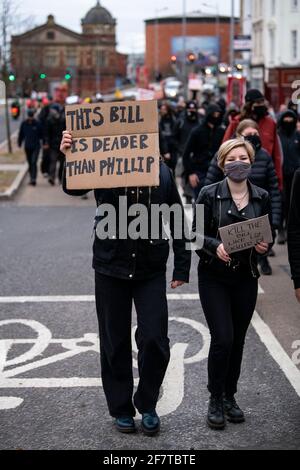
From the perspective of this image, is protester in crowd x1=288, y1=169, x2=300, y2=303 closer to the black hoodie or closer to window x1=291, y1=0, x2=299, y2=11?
the black hoodie

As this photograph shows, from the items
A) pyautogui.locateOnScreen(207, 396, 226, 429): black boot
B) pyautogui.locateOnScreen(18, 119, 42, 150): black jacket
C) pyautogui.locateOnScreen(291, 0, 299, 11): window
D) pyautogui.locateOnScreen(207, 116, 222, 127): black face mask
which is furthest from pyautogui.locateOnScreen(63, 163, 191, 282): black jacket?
pyautogui.locateOnScreen(291, 0, 299, 11): window

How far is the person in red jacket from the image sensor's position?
945 cm

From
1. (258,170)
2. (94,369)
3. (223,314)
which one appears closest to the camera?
(223,314)

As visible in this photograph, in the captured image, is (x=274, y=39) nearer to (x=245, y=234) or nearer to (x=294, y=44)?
(x=294, y=44)

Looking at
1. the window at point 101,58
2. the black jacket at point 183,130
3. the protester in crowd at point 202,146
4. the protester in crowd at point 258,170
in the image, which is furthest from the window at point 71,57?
the protester in crowd at point 258,170

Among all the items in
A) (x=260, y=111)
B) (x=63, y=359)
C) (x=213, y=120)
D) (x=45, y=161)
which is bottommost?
(x=45, y=161)

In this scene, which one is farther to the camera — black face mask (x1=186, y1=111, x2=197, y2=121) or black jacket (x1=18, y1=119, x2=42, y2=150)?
black jacket (x1=18, y1=119, x2=42, y2=150)

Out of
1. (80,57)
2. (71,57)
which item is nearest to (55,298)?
(80,57)

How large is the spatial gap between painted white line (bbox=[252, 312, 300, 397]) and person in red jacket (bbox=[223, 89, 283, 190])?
2225mm

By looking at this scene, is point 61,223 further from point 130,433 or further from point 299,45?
point 299,45

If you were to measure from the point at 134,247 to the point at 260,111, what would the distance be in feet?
15.5

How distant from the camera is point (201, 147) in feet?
37.5
